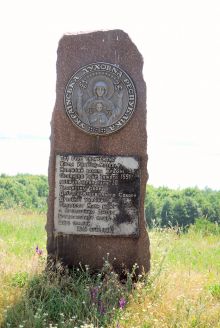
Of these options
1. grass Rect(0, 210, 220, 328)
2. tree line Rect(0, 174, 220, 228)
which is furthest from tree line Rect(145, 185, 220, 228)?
grass Rect(0, 210, 220, 328)

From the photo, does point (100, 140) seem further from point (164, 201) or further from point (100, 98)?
point (164, 201)

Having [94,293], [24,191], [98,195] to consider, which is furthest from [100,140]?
[24,191]

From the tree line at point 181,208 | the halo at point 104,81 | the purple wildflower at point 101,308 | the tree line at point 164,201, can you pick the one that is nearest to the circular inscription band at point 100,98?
the halo at point 104,81

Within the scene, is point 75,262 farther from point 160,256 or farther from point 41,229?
point 41,229

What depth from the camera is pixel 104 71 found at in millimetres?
6043

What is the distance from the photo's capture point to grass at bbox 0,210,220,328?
15.9 ft

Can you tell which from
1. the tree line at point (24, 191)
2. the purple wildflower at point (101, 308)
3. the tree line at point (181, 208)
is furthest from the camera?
the tree line at point (24, 191)

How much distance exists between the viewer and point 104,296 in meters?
5.21

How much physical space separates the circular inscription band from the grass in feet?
5.47

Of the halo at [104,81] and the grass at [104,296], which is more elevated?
the halo at [104,81]

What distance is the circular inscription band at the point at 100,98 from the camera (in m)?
6.04

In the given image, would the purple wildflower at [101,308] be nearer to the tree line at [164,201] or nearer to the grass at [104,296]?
the grass at [104,296]

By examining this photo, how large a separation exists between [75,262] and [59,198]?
2.66ft

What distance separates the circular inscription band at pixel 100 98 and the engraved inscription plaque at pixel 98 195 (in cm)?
41
